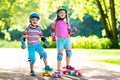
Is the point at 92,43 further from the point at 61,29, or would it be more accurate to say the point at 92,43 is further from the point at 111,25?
the point at 61,29

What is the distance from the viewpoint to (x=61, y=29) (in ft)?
31.9

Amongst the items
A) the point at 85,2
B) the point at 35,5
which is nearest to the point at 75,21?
the point at 35,5

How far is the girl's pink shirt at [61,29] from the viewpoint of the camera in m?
9.68

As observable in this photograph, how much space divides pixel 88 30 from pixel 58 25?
1849 inches

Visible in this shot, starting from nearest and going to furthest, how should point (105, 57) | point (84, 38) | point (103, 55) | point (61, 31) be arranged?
point (61, 31) < point (105, 57) < point (103, 55) < point (84, 38)

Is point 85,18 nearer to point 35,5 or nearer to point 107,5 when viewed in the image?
point 35,5

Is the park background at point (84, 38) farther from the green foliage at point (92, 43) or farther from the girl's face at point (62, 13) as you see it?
the girl's face at point (62, 13)

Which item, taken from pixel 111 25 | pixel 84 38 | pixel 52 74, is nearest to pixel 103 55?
pixel 52 74

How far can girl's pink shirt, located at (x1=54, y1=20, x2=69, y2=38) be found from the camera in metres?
9.68

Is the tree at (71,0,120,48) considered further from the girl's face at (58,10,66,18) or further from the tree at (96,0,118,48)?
the girl's face at (58,10,66,18)

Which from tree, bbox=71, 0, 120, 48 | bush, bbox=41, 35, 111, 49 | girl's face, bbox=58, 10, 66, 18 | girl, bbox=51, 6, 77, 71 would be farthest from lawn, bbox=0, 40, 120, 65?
tree, bbox=71, 0, 120, 48

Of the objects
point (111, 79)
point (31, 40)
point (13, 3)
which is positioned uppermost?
point (13, 3)

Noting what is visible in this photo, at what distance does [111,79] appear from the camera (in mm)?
8938

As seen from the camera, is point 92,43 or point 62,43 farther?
point 92,43
